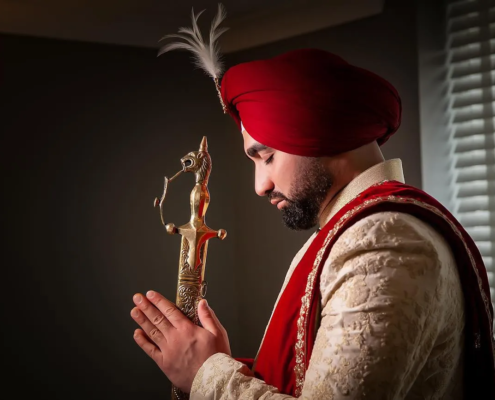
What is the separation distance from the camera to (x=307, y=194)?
1.20 meters

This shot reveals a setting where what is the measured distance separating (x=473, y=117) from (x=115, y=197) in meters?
1.46

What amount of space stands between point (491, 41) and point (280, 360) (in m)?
1.53

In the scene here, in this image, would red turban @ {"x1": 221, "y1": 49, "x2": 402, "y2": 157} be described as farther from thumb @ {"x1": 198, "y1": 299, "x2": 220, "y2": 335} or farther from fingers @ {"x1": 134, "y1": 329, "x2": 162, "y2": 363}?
fingers @ {"x1": 134, "y1": 329, "x2": 162, "y2": 363}

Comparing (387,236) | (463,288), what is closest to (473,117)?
(463,288)

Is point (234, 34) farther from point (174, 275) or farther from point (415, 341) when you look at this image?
point (415, 341)

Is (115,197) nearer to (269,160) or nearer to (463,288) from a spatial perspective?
(269,160)

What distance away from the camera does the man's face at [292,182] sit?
119 cm

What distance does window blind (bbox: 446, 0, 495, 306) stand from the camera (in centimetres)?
204

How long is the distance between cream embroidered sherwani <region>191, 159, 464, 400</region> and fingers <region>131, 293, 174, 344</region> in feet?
0.77

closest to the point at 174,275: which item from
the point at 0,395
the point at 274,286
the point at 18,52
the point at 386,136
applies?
the point at 274,286

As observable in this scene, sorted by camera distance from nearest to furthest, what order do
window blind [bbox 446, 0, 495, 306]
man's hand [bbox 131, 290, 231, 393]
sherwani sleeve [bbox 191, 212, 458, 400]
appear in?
1. sherwani sleeve [bbox 191, 212, 458, 400]
2. man's hand [bbox 131, 290, 231, 393]
3. window blind [bbox 446, 0, 495, 306]

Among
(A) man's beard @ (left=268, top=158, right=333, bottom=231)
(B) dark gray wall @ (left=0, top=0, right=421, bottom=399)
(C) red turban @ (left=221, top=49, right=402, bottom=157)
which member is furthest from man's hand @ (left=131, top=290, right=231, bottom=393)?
(B) dark gray wall @ (left=0, top=0, right=421, bottom=399)

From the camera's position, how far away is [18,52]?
2295mm

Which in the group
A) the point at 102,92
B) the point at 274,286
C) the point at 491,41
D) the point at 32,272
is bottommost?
the point at 274,286
